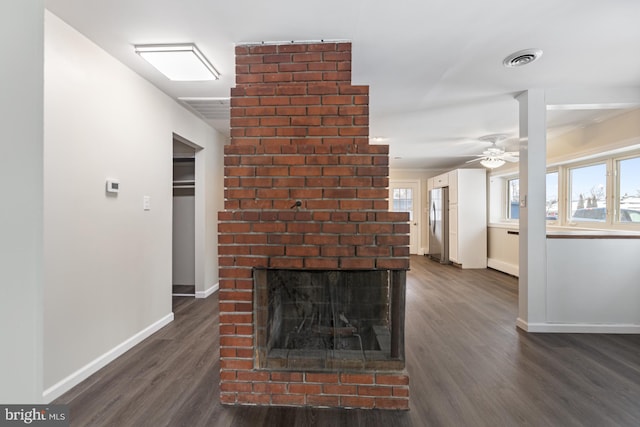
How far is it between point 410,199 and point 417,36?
651 centimetres

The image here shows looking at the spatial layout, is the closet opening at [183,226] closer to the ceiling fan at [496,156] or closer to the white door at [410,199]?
the ceiling fan at [496,156]

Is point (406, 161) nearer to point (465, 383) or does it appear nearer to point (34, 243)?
point (465, 383)

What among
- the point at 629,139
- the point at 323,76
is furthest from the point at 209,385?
the point at 629,139

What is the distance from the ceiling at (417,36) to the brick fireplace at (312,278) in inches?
26.5

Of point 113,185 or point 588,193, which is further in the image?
point 588,193

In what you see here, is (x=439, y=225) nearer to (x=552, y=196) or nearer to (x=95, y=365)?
(x=552, y=196)

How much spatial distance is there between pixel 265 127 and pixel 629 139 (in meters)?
3.96

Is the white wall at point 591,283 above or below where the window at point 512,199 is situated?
below

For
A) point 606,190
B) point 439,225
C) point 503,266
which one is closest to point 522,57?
point 606,190

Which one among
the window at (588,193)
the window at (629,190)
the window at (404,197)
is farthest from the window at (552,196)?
the window at (404,197)

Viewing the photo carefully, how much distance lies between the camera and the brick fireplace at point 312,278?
1.82 meters

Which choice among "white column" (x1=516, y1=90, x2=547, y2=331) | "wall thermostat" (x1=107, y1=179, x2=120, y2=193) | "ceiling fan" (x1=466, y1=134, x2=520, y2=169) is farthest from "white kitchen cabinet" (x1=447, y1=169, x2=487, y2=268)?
"wall thermostat" (x1=107, y1=179, x2=120, y2=193)

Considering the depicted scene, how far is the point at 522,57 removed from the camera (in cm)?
230

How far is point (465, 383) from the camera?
2006 millimetres
